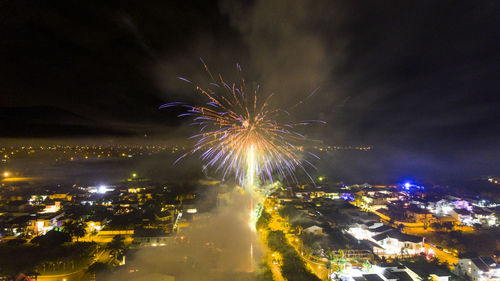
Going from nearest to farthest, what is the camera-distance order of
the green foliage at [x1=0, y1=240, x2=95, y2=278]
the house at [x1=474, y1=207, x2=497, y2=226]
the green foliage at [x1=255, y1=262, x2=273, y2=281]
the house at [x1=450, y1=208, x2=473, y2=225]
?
the green foliage at [x1=255, y1=262, x2=273, y2=281]
the green foliage at [x1=0, y1=240, x2=95, y2=278]
the house at [x1=474, y1=207, x2=497, y2=226]
the house at [x1=450, y1=208, x2=473, y2=225]

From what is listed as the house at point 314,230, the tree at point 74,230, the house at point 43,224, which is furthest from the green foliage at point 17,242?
the house at point 314,230

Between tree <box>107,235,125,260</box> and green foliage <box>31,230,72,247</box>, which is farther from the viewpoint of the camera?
green foliage <box>31,230,72,247</box>

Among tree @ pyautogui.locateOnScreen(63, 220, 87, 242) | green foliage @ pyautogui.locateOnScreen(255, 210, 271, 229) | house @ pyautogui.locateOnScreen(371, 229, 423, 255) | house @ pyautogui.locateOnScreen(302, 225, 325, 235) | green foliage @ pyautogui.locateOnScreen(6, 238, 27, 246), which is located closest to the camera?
green foliage @ pyautogui.locateOnScreen(6, 238, 27, 246)

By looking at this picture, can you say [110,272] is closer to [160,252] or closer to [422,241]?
[160,252]

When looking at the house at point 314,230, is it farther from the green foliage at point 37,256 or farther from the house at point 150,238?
the green foliage at point 37,256

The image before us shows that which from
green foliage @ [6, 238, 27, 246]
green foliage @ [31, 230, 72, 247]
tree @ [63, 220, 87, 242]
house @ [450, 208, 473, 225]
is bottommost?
green foliage @ [6, 238, 27, 246]

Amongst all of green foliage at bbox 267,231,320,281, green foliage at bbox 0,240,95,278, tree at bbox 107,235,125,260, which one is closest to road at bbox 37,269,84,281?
green foliage at bbox 0,240,95,278

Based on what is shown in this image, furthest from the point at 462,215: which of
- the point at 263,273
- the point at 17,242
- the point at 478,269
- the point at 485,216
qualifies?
the point at 17,242

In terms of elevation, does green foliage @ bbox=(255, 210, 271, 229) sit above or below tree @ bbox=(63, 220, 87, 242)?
above

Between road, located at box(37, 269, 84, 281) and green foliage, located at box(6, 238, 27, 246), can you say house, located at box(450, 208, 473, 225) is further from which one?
green foliage, located at box(6, 238, 27, 246)

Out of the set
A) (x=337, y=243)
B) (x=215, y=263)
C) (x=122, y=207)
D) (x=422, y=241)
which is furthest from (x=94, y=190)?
(x=422, y=241)
